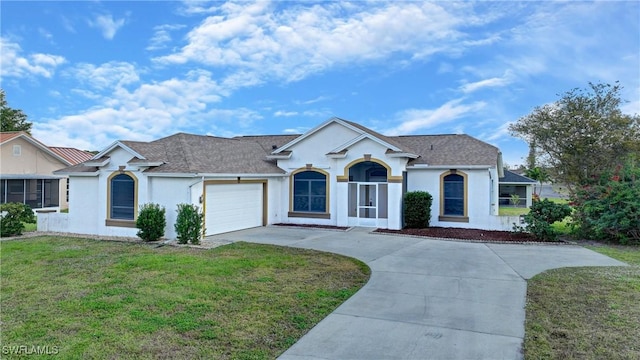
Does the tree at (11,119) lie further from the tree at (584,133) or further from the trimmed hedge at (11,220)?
the tree at (584,133)

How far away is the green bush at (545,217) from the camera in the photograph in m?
15.1

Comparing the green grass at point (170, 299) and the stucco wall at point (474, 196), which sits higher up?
the stucco wall at point (474, 196)

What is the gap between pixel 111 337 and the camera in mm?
5699

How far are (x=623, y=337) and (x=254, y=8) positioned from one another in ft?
48.3

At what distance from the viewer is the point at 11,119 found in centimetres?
4350

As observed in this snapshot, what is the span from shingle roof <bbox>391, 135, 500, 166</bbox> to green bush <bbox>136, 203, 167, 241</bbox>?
11.9 metres

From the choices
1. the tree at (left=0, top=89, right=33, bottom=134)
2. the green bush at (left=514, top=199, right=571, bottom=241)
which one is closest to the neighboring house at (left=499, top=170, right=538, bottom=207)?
the green bush at (left=514, top=199, right=571, bottom=241)

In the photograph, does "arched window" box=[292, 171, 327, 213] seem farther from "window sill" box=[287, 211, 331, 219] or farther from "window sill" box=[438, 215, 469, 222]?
"window sill" box=[438, 215, 469, 222]

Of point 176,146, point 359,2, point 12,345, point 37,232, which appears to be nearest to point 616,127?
point 359,2

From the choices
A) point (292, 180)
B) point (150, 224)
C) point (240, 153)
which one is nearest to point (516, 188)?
point (292, 180)

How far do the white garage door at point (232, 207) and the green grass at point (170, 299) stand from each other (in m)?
3.74

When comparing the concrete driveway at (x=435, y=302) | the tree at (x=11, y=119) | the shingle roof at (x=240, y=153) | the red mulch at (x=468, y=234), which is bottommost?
the concrete driveway at (x=435, y=302)

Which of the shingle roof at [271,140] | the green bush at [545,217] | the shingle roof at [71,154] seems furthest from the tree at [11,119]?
the green bush at [545,217]

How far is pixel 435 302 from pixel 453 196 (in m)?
12.3
